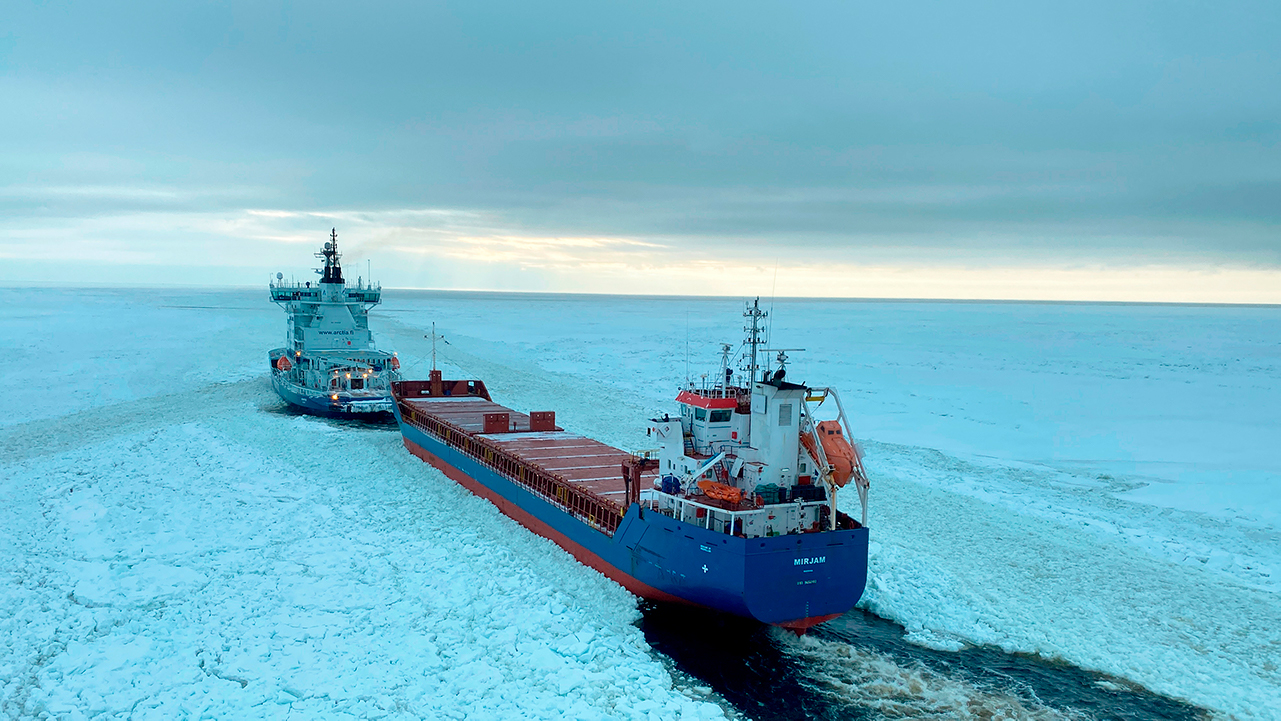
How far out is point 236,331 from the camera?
74250 millimetres

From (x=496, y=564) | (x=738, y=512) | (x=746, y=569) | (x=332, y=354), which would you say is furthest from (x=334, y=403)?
(x=746, y=569)

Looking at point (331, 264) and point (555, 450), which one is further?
point (331, 264)

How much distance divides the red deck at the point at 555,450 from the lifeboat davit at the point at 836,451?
14.2ft

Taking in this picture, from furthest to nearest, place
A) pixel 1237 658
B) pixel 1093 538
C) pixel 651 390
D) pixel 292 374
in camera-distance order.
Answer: pixel 651 390
pixel 292 374
pixel 1093 538
pixel 1237 658

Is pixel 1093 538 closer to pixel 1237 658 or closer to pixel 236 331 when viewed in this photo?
pixel 1237 658

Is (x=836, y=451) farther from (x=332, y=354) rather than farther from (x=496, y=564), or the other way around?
→ (x=332, y=354)

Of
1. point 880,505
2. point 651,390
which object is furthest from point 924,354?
point 880,505

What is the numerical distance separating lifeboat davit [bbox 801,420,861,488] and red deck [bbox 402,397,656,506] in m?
4.33

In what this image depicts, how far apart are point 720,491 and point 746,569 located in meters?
1.56

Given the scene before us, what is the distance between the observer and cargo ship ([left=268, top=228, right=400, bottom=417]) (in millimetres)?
32875

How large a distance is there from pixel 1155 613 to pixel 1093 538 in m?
4.27

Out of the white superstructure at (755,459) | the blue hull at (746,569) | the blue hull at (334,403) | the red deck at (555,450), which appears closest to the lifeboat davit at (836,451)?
the white superstructure at (755,459)

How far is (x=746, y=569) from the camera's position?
40.4ft

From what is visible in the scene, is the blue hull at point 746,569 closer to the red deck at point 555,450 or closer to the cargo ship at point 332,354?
the red deck at point 555,450
